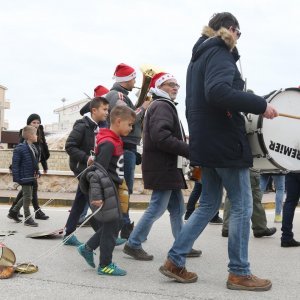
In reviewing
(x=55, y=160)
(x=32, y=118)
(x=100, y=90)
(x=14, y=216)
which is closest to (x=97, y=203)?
(x=100, y=90)

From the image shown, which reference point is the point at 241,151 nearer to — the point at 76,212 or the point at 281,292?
the point at 281,292

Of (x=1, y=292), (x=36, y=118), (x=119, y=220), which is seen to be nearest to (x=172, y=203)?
(x=119, y=220)

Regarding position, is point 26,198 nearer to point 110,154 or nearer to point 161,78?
point 161,78

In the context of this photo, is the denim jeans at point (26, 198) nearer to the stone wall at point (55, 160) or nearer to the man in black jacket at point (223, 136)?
the man in black jacket at point (223, 136)

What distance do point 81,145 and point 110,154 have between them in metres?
1.64

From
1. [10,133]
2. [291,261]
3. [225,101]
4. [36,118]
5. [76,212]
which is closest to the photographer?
[225,101]

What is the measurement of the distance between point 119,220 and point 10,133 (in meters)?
28.9

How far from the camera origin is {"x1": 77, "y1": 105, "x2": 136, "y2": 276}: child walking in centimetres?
425

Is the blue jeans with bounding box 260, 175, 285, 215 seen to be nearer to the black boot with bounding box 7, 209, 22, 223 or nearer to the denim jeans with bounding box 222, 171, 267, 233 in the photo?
the denim jeans with bounding box 222, 171, 267, 233

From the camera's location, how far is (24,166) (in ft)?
24.8

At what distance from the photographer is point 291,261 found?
5.11m

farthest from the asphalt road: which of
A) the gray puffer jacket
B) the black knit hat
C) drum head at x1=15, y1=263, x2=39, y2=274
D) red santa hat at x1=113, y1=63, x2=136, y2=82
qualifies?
the black knit hat

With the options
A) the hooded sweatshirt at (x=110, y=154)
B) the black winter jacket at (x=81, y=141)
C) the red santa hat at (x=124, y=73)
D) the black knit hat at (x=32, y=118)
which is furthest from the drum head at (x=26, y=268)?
the black knit hat at (x=32, y=118)

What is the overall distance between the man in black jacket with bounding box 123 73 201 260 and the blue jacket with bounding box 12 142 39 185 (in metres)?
2.78
